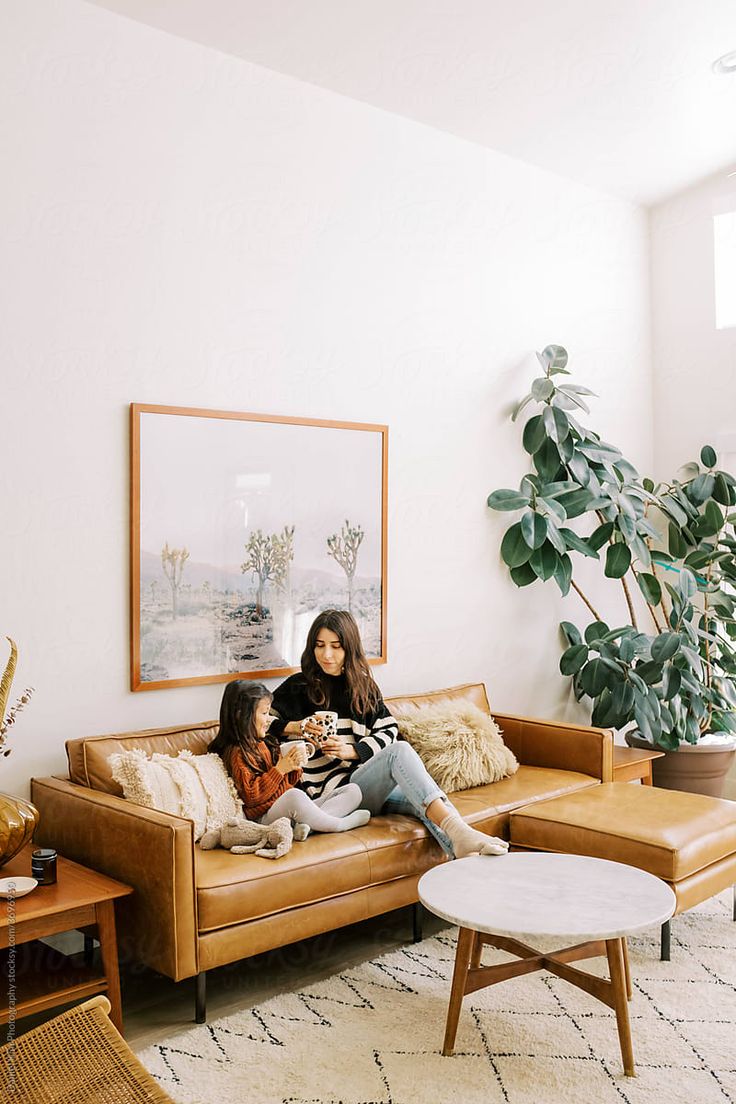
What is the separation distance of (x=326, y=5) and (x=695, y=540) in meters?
3.07

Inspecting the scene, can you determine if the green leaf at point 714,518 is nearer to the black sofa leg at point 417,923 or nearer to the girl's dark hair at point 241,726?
the black sofa leg at point 417,923

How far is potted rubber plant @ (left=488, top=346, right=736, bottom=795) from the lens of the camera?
14.6ft

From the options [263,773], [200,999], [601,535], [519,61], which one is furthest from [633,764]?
[519,61]

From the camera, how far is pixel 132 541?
3342 mm

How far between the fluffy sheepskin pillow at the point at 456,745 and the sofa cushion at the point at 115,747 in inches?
31.8

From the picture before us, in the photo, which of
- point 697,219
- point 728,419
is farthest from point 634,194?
point 728,419

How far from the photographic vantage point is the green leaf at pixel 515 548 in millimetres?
4516

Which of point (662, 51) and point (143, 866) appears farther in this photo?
point (662, 51)

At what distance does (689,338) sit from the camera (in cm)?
538

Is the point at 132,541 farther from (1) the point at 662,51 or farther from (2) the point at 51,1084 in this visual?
(1) the point at 662,51

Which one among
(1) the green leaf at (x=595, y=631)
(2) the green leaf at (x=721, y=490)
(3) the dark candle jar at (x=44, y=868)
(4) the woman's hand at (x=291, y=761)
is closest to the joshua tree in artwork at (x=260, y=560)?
(4) the woman's hand at (x=291, y=761)

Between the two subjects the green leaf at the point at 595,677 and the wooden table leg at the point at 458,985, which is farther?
the green leaf at the point at 595,677

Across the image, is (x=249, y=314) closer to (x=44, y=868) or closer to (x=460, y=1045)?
(x=44, y=868)

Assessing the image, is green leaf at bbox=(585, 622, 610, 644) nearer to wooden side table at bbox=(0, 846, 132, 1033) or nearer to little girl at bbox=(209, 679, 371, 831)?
little girl at bbox=(209, 679, 371, 831)
